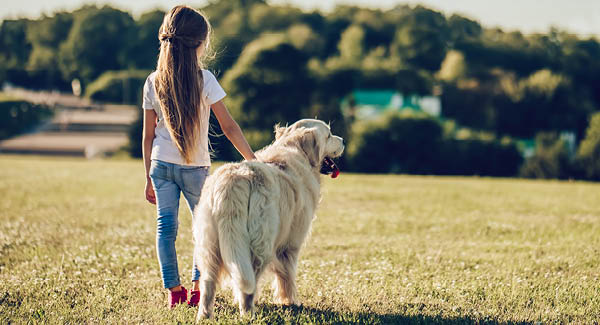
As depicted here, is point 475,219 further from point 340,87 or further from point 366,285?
point 340,87

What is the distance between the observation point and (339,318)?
4.69 meters

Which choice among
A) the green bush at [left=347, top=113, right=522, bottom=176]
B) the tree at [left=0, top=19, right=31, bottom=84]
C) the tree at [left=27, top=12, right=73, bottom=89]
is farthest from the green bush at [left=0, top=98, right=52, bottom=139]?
the green bush at [left=347, top=113, right=522, bottom=176]

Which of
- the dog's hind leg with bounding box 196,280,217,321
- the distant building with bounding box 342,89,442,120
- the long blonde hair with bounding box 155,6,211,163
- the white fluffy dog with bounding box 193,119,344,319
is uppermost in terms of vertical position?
the long blonde hair with bounding box 155,6,211,163

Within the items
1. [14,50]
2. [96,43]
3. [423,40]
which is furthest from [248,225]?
[96,43]

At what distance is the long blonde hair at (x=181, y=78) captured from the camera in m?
4.62

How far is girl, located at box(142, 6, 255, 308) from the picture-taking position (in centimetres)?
465

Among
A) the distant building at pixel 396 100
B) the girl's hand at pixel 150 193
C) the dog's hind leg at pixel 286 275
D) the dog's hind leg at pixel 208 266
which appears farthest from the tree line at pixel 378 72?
the dog's hind leg at pixel 208 266

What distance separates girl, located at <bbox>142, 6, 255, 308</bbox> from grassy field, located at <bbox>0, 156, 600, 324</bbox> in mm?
739

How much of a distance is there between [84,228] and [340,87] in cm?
5544

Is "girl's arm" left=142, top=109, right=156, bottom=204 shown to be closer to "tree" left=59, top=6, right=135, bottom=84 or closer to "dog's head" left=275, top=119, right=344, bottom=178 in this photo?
"dog's head" left=275, top=119, right=344, bottom=178

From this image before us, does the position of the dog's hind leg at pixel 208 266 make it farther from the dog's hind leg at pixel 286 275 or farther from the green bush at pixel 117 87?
the green bush at pixel 117 87

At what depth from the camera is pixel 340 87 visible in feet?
209

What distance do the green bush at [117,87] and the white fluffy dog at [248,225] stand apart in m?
77.0

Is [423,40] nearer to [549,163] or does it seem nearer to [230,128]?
[549,163]
